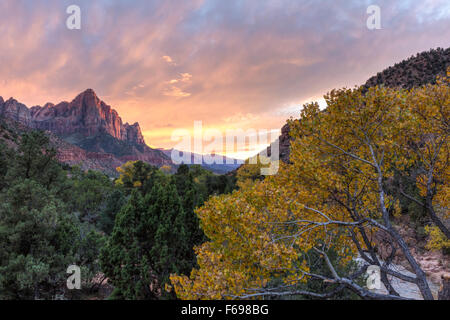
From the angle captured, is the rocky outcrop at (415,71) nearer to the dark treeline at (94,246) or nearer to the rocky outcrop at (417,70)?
the rocky outcrop at (417,70)

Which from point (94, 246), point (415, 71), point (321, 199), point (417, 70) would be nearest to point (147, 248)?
point (94, 246)

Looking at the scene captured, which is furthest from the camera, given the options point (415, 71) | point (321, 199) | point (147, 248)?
point (415, 71)

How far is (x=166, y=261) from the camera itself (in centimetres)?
1245

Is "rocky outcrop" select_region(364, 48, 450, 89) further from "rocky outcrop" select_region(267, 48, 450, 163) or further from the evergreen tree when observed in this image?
the evergreen tree

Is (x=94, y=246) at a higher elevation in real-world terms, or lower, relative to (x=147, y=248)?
lower

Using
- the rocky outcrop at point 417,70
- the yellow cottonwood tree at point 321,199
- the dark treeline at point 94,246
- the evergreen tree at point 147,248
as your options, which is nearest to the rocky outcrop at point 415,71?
the rocky outcrop at point 417,70

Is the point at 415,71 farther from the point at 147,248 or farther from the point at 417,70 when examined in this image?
the point at 147,248

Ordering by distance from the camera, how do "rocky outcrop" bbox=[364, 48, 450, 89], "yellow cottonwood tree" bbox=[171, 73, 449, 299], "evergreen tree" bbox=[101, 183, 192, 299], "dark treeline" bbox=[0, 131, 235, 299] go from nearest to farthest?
"yellow cottonwood tree" bbox=[171, 73, 449, 299], "dark treeline" bbox=[0, 131, 235, 299], "evergreen tree" bbox=[101, 183, 192, 299], "rocky outcrop" bbox=[364, 48, 450, 89]

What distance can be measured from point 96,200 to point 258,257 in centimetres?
3936

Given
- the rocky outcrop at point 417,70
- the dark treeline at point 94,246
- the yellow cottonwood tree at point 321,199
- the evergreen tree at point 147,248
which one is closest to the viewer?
the yellow cottonwood tree at point 321,199

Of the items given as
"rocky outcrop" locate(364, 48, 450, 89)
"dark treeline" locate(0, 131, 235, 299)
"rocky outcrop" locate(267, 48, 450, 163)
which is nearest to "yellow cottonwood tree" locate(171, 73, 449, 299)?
"dark treeline" locate(0, 131, 235, 299)

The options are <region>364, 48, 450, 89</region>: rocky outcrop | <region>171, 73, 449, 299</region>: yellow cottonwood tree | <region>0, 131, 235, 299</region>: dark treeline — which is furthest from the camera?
<region>364, 48, 450, 89</region>: rocky outcrop

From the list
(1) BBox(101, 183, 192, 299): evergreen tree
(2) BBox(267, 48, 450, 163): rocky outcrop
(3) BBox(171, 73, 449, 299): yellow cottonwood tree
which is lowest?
(1) BBox(101, 183, 192, 299): evergreen tree
